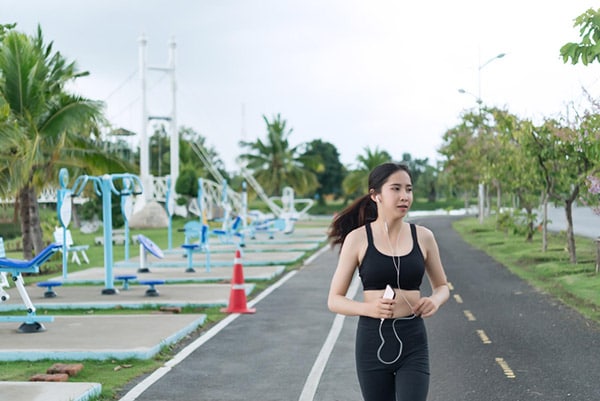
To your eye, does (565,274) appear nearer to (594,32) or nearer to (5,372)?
(594,32)

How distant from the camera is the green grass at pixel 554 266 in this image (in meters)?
15.6

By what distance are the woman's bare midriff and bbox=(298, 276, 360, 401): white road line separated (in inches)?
150

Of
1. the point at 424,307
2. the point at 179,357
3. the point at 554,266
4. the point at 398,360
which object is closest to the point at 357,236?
the point at 424,307

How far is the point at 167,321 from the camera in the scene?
12719mm

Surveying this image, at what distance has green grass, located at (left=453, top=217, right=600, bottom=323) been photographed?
1555 cm

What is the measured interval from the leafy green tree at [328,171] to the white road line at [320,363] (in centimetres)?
8855

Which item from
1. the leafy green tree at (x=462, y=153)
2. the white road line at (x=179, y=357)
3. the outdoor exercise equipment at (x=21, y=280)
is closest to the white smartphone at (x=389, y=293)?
the white road line at (x=179, y=357)

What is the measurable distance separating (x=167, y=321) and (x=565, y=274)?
415 inches

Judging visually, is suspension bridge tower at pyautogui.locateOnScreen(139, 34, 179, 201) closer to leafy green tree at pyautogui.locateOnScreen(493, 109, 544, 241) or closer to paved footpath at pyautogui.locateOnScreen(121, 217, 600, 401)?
leafy green tree at pyautogui.locateOnScreen(493, 109, 544, 241)

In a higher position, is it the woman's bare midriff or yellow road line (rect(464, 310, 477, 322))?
the woman's bare midriff

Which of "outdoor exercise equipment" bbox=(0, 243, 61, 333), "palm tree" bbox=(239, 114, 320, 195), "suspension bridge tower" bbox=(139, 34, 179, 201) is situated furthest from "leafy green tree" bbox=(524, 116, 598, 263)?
"palm tree" bbox=(239, 114, 320, 195)

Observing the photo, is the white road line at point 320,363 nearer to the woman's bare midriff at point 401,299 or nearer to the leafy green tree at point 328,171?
the woman's bare midriff at point 401,299

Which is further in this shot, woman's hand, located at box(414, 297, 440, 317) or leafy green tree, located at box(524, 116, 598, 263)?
leafy green tree, located at box(524, 116, 598, 263)

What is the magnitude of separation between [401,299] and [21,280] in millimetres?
8405
